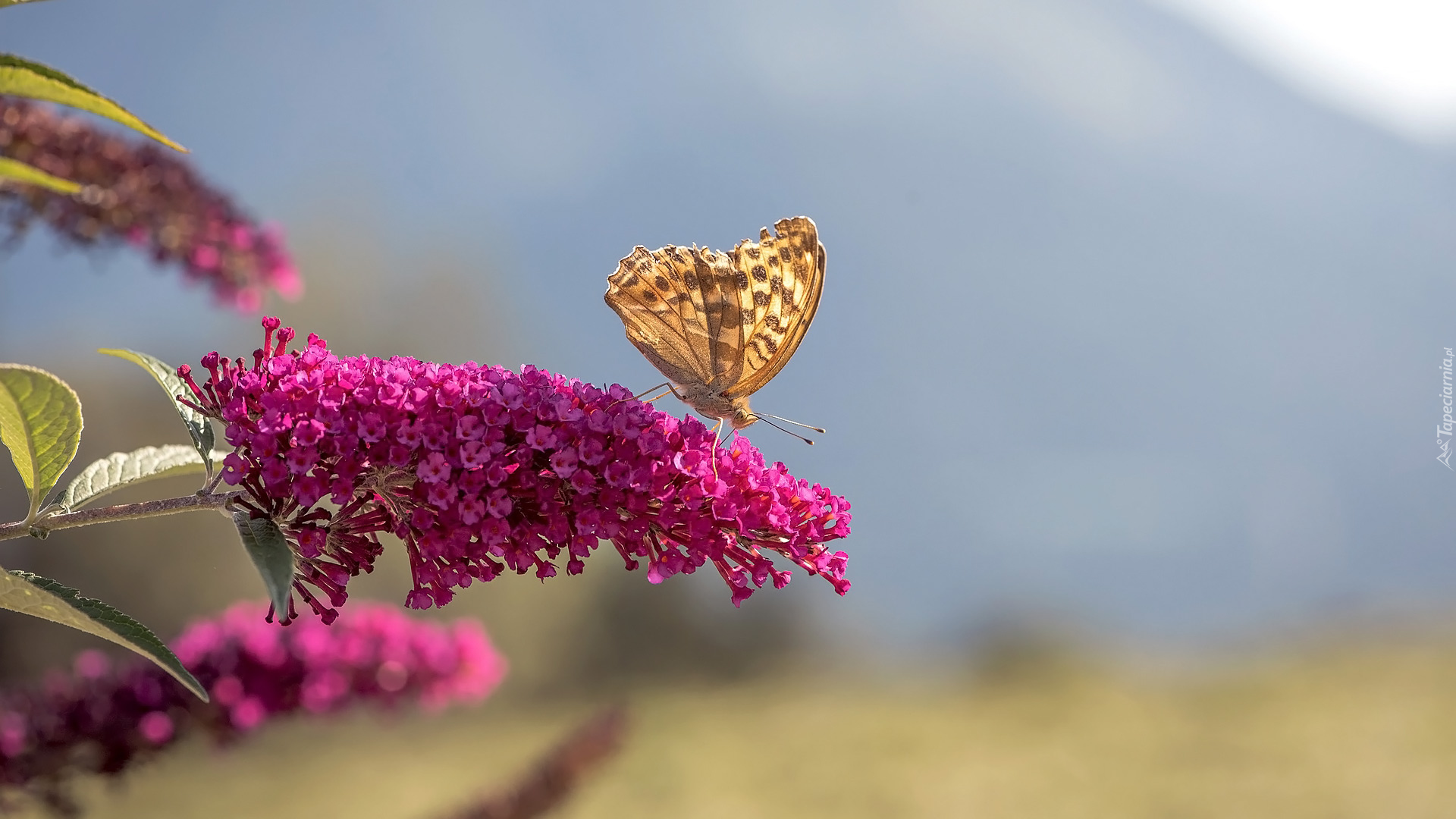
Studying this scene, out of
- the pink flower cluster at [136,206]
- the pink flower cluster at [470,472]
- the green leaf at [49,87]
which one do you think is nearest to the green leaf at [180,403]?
the pink flower cluster at [470,472]

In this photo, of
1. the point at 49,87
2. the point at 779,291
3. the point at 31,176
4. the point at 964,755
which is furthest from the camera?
the point at 964,755

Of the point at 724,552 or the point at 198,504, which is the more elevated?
the point at 724,552

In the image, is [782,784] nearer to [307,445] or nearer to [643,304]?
[643,304]

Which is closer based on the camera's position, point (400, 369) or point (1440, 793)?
point (400, 369)

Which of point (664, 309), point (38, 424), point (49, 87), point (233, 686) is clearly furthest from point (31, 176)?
Answer: point (233, 686)

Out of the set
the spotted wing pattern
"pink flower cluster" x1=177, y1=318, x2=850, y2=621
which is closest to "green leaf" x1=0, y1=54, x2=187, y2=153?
"pink flower cluster" x1=177, y1=318, x2=850, y2=621

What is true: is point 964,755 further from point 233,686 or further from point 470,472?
point 470,472

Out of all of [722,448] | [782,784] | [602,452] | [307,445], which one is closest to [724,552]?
[722,448]
